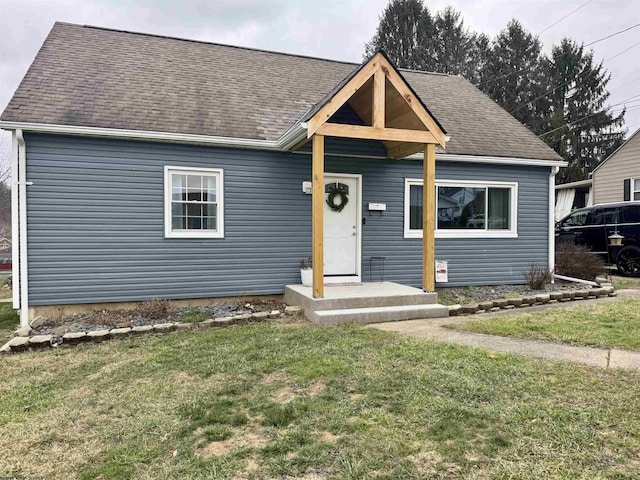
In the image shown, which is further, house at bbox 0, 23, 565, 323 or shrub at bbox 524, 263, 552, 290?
shrub at bbox 524, 263, 552, 290

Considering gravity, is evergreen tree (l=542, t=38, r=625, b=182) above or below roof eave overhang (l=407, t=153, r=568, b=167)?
above

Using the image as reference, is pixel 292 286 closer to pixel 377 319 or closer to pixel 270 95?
pixel 377 319

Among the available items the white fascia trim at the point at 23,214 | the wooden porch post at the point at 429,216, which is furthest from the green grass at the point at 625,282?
the white fascia trim at the point at 23,214

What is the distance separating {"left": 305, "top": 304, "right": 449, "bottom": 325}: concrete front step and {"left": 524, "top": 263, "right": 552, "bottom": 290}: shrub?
123 inches

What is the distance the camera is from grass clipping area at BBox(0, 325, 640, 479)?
2.38 metres

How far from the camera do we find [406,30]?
26.9m

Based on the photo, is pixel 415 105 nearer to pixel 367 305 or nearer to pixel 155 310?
pixel 367 305

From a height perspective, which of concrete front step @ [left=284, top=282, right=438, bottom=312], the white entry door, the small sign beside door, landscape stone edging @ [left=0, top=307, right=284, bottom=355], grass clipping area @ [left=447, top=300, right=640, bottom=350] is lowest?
landscape stone edging @ [left=0, top=307, right=284, bottom=355]

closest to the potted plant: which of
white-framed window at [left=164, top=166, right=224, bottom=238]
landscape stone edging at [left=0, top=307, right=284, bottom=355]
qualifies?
landscape stone edging at [left=0, top=307, right=284, bottom=355]

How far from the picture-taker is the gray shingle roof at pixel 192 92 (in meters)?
6.97

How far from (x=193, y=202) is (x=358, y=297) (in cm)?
326

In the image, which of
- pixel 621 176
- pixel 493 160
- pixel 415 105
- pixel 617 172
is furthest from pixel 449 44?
pixel 415 105

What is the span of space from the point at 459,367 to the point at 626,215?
30.5ft

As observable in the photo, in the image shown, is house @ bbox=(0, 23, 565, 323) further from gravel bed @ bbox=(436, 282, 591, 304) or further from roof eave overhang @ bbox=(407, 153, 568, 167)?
gravel bed @ bbox=(436, 282, 591, 304)
